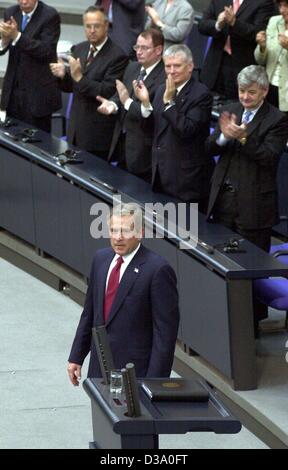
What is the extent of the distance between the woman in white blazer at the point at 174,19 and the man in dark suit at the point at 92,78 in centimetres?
98

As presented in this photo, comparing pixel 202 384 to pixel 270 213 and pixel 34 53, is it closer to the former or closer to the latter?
pixel 270 213

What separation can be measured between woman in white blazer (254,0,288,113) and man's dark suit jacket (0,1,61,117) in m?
1.84

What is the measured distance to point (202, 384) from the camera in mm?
5281

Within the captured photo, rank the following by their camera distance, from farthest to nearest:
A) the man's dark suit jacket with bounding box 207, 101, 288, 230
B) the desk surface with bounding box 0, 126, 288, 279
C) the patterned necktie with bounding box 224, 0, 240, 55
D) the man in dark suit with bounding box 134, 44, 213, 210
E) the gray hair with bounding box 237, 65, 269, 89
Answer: the patterned necktie with bounding box 224, 0, 240, 55 < the man in dark suit with bounding box 134, 44, 213, 210 < the man's dark suit jacket with bounding box 207, 101, 288, 230 < the gray hair with bounding box 237, 65, 269, 89 < the desk surface with bounding box 0, 126, 288, 279

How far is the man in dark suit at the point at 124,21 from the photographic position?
12023 mm

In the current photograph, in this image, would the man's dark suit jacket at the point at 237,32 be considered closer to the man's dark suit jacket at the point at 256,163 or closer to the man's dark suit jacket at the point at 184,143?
the man's dark suit jacket at the point at 184,143

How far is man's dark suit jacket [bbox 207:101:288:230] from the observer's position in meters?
8.28

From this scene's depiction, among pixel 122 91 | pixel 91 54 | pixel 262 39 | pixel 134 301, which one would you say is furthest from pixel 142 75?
pixel 134 301

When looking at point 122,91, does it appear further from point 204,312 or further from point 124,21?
point 124,21

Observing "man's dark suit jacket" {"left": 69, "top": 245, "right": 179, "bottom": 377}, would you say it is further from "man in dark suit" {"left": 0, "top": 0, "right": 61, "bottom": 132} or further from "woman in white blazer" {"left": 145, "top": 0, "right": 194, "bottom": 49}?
"woman in white blazer" {"left": 145, "top": 0, "right": 194, "bottom": 49}

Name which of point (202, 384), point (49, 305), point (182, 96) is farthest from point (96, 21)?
point (202, 384)

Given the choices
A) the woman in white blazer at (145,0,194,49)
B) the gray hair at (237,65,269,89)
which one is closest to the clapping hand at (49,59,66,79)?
the woman in white blazer at (145,0,194,49)

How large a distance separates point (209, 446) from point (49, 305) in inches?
112
